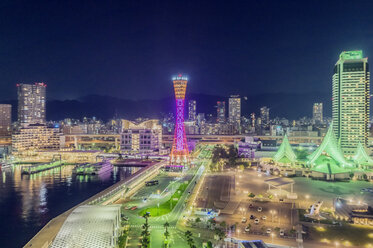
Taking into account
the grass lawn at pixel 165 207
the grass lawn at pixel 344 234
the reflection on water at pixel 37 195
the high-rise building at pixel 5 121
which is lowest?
the reflection on water at pixel 37 195

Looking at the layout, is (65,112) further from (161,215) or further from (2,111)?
(161,215)

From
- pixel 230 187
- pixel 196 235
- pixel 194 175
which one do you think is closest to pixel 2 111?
pixel 194 175

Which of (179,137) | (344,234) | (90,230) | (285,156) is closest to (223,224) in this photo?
(344,234)

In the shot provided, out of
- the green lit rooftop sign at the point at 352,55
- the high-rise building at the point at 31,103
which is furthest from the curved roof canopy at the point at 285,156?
the high-rise building at the point at 31,103

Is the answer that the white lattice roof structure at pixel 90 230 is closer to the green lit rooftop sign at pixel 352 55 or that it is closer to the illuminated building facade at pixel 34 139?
the green lit rooftop sign at pixel 352 55

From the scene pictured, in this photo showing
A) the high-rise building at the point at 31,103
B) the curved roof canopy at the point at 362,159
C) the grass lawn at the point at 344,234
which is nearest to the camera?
the grass lawn at the point at 344,234

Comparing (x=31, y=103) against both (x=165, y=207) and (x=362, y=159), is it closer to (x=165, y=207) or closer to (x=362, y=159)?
(x=165, y=207)
